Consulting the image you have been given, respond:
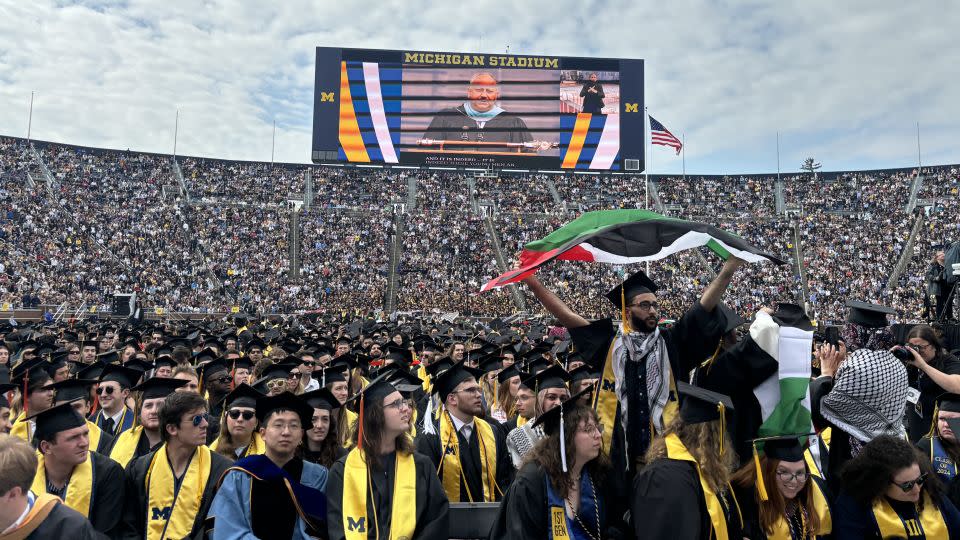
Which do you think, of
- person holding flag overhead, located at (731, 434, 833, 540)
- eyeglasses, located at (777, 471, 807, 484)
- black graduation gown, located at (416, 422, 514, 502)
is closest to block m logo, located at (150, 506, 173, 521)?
black graduation gown, located at (416, 422, 514, 502)

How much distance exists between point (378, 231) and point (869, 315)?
117 feet

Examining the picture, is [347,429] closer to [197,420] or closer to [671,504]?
[197,420]

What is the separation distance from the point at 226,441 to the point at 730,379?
3.52 m

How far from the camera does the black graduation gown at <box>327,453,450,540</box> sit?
3.67m

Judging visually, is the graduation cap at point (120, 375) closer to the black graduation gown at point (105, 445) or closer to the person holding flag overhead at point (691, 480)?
the black graduation gown at point (105, 445)

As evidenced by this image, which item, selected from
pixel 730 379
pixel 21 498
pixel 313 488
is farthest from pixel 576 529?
pixel 21 498

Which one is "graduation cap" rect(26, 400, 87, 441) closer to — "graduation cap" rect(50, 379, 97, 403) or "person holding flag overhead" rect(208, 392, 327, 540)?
"person holding flag overhead" rect(208, 392, 327, 540)

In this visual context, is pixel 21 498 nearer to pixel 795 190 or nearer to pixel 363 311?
pixel 363 311

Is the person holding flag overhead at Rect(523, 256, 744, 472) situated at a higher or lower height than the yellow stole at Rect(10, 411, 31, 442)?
higher

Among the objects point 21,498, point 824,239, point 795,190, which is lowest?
point 21,498

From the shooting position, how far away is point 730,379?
3590mm

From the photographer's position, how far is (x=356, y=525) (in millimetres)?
3639

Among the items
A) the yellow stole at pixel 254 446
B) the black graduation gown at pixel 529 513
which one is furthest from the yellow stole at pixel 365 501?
the yellow stole at pixel 254 446

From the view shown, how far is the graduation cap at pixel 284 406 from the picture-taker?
13.0 ft
